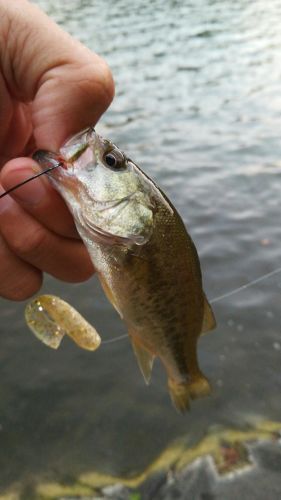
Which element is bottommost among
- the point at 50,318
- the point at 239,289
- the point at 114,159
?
the point at 239,289

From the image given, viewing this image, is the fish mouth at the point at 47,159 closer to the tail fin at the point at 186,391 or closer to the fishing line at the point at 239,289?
the tail fin at the point at 186,391

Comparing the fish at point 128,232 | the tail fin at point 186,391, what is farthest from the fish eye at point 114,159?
the tail fin at point 186,391

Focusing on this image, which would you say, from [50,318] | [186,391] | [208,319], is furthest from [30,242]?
[186,391]

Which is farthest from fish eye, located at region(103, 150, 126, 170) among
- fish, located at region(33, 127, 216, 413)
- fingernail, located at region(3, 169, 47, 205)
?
fingernail, located at region(3, 169, 47, 205)

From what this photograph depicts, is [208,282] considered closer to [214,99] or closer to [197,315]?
[197,315]

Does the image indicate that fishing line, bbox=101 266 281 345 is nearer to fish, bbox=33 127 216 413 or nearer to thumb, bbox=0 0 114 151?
fish, bbox=33 127 216 413

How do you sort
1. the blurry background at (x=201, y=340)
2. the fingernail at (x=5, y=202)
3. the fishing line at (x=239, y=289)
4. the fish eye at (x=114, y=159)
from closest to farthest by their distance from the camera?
the fish eye at (x=114, y=159), the fingernail at (x=5, y=202), the blurry background at (x=201, y=340), the fishing line at (x=239, y=289)

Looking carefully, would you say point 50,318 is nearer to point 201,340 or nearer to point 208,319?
point 208,319
